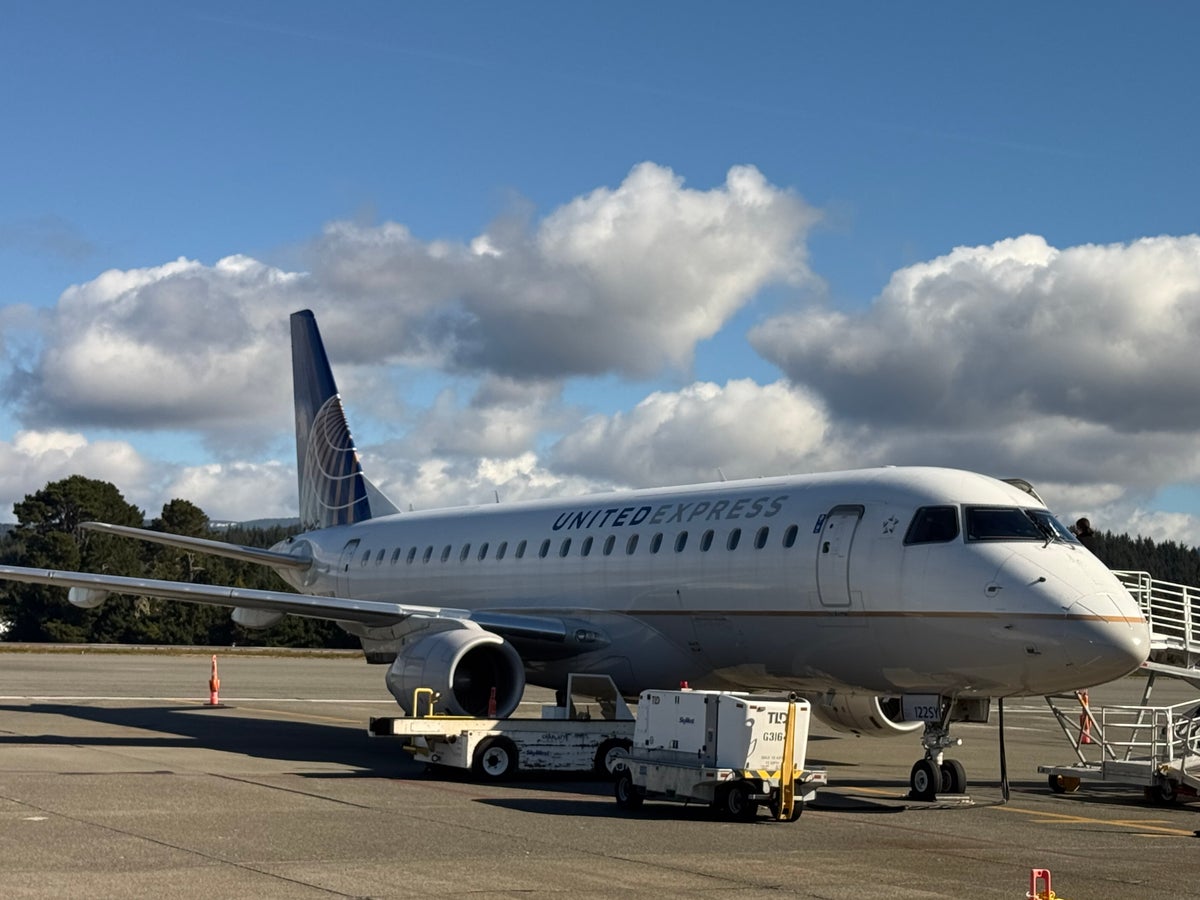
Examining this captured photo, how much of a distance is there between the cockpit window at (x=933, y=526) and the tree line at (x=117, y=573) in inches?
2469

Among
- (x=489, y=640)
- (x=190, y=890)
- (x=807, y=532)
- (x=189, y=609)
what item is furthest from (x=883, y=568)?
(x=189, y=609)

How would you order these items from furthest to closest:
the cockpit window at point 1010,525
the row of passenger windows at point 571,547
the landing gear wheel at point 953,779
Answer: the row of passenger windows at point 571,547
the cockpit window at point 1010,525
the landing gear wheel at point 953,779

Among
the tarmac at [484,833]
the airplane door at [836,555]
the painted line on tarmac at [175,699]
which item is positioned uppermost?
the airplane door at [836,555]

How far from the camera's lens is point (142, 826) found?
12.9 metres

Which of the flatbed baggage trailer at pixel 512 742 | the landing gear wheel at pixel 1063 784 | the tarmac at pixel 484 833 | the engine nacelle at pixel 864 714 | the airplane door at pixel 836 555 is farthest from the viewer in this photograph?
the engine nacelle at pixel 864 714

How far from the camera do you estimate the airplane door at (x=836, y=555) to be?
18.4 meters

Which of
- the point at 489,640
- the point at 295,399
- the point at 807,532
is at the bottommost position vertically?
the point at 489,640

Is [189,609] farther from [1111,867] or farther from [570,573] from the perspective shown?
[1111,867]

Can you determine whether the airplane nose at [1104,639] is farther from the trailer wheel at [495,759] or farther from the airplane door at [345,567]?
the airplane door at [345,567]

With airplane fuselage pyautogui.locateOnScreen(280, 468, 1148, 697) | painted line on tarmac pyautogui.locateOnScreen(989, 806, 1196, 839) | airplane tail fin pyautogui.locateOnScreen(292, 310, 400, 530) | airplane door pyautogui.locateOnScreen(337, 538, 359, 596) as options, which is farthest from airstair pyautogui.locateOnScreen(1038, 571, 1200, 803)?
airplane tail fin pyautogui.locateOnScreen(292, 310, 400, 530)

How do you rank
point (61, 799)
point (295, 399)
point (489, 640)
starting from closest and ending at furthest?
point (61, 799)
point (489, 640)
point (295, 399)

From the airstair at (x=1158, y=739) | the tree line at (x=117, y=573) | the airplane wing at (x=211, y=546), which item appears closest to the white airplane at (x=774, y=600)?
the airplane wing at (x=211, y=546)

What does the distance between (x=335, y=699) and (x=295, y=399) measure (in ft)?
23.8

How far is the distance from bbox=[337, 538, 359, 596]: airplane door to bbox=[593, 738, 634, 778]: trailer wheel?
1325cm
